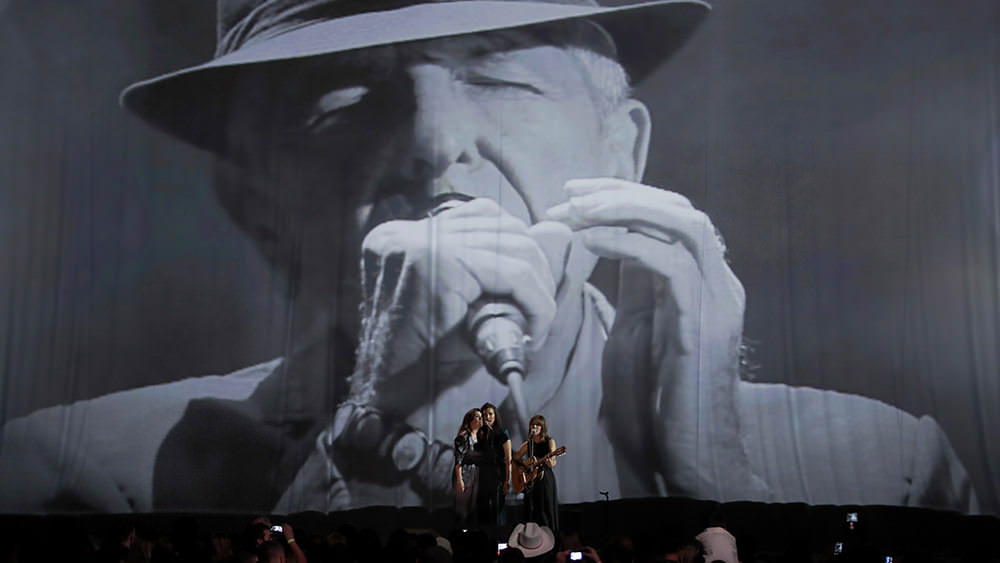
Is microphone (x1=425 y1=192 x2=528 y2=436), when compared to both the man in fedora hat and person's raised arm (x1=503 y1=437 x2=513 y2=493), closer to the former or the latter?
the man in fedora hat

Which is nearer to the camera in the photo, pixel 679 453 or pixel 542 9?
pixel 679 453

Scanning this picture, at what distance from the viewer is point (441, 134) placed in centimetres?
1412

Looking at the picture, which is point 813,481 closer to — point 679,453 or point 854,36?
point 679,453

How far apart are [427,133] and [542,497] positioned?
5.72m

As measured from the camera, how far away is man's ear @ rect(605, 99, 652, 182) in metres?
13.8

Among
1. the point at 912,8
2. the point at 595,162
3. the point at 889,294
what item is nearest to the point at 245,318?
the point at 595,162

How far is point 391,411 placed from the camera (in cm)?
1380

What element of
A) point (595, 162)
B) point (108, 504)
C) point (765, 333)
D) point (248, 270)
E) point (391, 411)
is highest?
point (595, 162)

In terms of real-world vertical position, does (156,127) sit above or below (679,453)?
above

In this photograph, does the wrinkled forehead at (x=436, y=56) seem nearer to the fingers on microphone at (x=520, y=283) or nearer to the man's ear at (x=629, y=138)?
the man's ear at (x=629, y=138)

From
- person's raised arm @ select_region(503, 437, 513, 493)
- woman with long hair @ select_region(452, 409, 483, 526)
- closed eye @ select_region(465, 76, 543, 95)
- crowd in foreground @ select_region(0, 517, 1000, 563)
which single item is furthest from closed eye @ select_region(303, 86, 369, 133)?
crowd in foreground @ select_region(0, 517, 1000, 563)

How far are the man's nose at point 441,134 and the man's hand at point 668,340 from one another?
→ 147 cm

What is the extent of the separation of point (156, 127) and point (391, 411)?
4.91 m

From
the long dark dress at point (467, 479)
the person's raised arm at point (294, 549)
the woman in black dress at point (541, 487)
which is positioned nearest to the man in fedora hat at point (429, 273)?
the long dark dress at point (467, 479)
